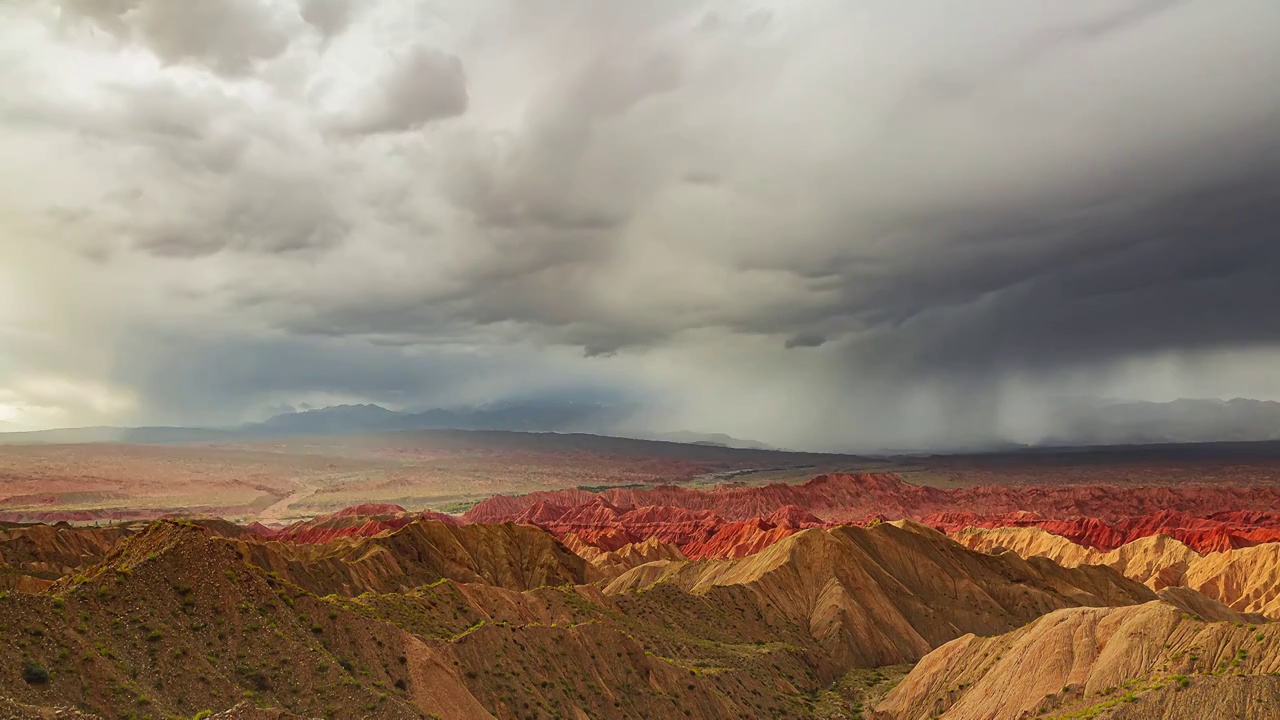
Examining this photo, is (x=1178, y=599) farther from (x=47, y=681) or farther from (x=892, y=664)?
(x=47, y=681)

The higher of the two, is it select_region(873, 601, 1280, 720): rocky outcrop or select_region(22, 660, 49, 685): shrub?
select_region(22, 660, 49, 685): shrub

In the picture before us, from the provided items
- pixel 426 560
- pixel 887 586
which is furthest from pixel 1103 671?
pixel 426 560

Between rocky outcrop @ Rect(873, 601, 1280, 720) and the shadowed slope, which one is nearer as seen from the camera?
rocky outcrop @ Rect(873, 601, 1280, 720)

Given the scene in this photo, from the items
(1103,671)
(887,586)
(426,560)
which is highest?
(426,560)

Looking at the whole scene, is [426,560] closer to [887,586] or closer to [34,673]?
[887,586]

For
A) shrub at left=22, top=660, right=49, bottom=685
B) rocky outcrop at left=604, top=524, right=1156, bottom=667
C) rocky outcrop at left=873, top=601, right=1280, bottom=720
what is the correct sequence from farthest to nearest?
Result: rocky outcrop at left=604, top=524, right=1156, bottom=667 → rocky outcrop at left=873, top=601, right=1280, bottom=720 → shrub at left=22, top=660, right=49, bottom=685

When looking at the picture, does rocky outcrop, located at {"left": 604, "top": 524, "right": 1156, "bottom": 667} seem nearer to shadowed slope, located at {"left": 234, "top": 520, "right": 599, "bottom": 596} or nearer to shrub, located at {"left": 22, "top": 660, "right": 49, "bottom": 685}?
shadowed slope, located at {"left": 234, "top": 520, "right": 599, "bottom": 596}

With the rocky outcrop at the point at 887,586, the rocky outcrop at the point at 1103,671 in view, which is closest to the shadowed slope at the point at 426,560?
the rocky outcrop at the point at 887,586

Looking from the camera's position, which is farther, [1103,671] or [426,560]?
[426,560]

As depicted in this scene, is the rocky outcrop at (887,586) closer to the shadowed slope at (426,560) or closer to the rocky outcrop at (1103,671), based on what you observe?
the shadowed slope at (426,560)

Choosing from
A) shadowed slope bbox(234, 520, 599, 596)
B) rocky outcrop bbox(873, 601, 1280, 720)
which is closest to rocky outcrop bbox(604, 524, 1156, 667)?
shadowed slope bbox(234, 520, 599, 596)

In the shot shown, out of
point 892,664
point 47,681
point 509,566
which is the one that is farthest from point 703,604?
point 47,681
